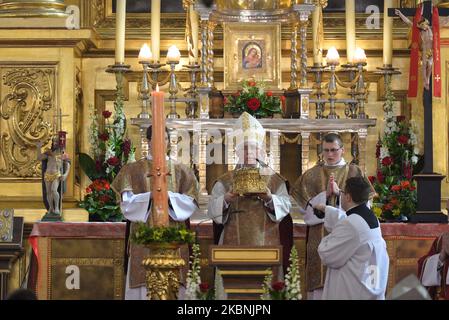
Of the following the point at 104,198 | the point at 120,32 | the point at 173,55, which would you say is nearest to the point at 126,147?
the point at 104,198

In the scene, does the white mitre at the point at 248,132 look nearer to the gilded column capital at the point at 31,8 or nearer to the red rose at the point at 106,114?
the red rose at the point at 106,114

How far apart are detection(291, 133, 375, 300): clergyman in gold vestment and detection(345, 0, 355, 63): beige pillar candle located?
7.29ft

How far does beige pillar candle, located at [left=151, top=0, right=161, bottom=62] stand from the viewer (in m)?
12.2

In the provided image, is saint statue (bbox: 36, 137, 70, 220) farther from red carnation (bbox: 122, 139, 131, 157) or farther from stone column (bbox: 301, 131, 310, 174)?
stone column (bbox: 301, 131, 310, 174)

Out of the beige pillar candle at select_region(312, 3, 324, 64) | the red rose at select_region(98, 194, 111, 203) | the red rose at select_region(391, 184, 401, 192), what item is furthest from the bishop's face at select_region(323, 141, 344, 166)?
the beige pillar candle at select_region(312, 3, 324, 64)

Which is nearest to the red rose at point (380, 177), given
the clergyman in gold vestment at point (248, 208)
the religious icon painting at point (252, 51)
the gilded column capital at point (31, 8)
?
the religious icon painting at point (252, 51)

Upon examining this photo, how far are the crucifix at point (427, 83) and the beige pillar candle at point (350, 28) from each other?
1030 millimetres

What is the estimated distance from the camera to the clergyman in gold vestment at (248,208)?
31.4ft

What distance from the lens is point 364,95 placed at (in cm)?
1205

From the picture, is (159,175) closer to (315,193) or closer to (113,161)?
(315,193)
